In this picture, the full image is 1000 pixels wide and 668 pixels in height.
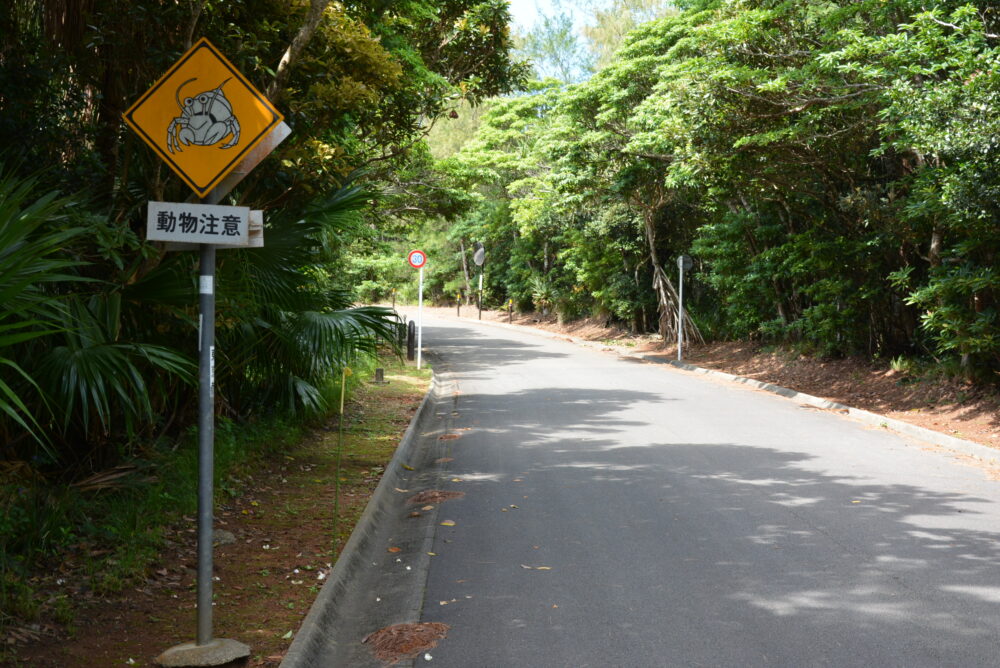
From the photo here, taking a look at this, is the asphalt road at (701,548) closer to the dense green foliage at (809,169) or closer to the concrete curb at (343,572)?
the concrete curb at (343,572)

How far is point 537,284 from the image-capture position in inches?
1581

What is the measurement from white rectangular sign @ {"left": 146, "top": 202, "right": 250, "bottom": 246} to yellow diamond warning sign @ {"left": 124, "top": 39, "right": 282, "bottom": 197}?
0.16 meters

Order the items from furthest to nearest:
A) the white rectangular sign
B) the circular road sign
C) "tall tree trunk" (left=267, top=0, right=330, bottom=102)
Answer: the circular road sign < "tall tree trunk" (left=267, top=0, right=330, bottom=102) < the white rectangular sign

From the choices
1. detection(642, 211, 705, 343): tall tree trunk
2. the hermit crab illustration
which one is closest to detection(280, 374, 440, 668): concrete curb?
the hermit crab illustration

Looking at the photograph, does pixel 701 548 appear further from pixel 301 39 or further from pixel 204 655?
pixel 301 39

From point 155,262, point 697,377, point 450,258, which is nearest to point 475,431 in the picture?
point 155,262

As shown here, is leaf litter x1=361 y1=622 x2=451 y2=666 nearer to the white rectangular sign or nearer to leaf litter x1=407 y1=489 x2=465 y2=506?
the white rectangular sign

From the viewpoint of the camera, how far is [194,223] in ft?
13.0

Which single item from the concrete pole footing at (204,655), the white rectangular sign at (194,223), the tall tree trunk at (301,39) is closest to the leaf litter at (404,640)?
the concrete pole footing at (204,655)

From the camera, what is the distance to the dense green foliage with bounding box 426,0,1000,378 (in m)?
10.8

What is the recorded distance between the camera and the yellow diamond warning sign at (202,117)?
403 cm

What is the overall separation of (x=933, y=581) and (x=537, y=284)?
35.1 meters

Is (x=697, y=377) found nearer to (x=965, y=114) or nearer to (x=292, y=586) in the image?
(x=965, y=114)

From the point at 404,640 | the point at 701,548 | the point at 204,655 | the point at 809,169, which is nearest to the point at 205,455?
the point at 204,655
